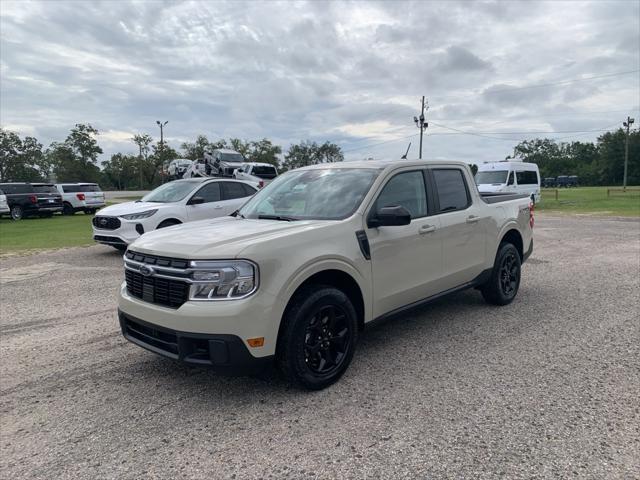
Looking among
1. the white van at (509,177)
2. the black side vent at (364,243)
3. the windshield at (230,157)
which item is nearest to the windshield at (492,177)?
the white van at (509,177)

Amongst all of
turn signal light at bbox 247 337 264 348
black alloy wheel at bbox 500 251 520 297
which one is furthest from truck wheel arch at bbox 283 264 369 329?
black alloy wheel at bbox 500 251 520 297

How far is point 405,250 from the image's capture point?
421 centimetres

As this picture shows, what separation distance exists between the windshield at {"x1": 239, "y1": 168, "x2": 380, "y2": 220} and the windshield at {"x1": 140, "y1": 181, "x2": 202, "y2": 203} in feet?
18.8

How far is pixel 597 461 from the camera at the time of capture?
8.65 ft

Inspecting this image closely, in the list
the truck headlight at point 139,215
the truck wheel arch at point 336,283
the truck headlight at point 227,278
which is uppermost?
the truck headlight at point 139,215

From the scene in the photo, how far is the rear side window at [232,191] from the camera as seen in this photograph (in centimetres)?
1069

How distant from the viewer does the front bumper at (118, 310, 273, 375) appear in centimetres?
305

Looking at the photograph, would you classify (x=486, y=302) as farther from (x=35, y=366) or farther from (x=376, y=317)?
(x=35, y=366)

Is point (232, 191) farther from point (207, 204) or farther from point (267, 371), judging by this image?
point (267, 371)

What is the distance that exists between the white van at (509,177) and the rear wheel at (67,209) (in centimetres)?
2066

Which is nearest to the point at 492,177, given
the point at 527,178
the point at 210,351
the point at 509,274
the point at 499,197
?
the point at 527,178

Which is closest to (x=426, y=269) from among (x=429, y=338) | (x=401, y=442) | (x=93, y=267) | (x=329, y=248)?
(x=429, y=338)

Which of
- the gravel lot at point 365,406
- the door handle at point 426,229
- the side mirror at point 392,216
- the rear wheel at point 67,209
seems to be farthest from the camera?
the rear wheel at point 67,209

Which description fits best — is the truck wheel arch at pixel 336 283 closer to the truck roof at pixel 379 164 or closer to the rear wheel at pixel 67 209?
the truck roof at pixel 379 164
